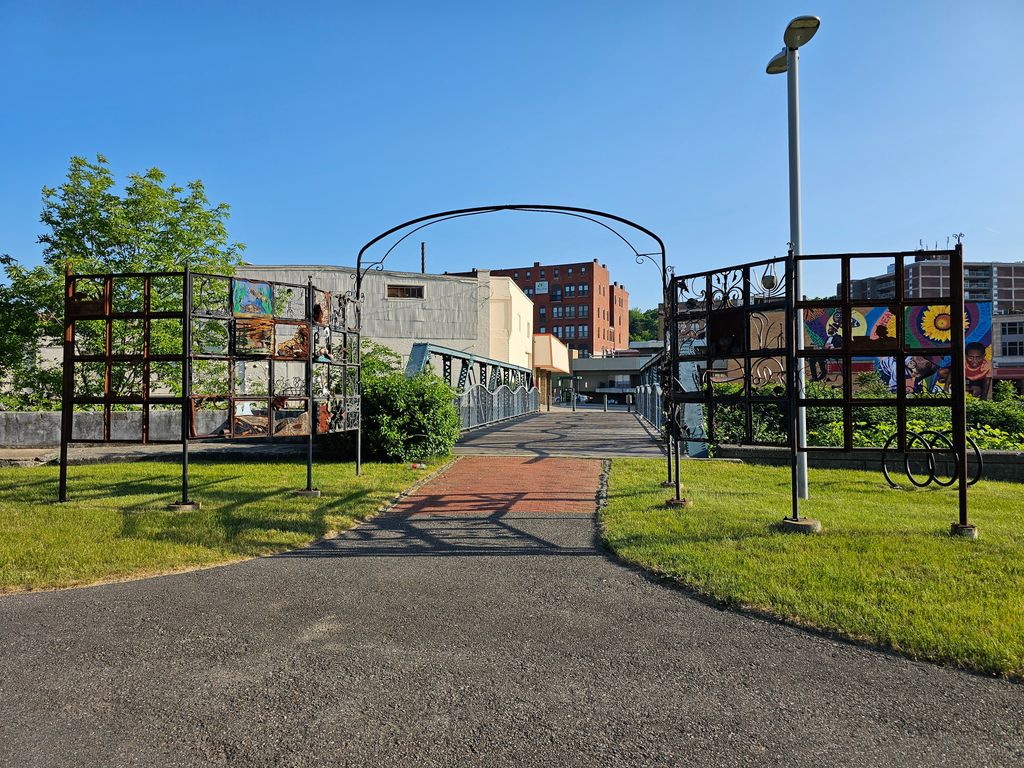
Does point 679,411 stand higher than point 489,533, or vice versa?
point 679,411

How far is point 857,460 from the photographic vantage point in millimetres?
10641

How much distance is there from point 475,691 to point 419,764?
2.01 feet

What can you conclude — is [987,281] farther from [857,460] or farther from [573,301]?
[857,460]

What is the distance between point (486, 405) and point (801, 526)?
17.5 m

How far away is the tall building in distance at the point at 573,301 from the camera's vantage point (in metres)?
89.9

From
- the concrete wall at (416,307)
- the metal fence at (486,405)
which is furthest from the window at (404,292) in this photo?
the metal fence at (486,405)

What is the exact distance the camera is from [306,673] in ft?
10.5

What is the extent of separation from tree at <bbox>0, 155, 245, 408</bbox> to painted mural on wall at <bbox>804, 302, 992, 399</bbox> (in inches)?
663

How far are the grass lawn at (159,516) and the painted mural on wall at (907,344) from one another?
5331 mm

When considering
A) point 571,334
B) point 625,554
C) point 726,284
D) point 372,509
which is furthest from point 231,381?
point 571,334

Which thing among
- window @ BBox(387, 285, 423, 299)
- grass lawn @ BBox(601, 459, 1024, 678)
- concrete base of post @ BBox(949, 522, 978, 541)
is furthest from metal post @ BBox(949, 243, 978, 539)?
window @ BBox(387, 285, 423, 299)

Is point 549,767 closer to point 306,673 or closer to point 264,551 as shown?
point 306,673

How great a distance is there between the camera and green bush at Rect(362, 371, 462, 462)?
11.5 meters

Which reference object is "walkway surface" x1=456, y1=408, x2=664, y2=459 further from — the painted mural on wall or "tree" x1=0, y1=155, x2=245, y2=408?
"tree" x1=0, y1=155, x2=245, y2=408
